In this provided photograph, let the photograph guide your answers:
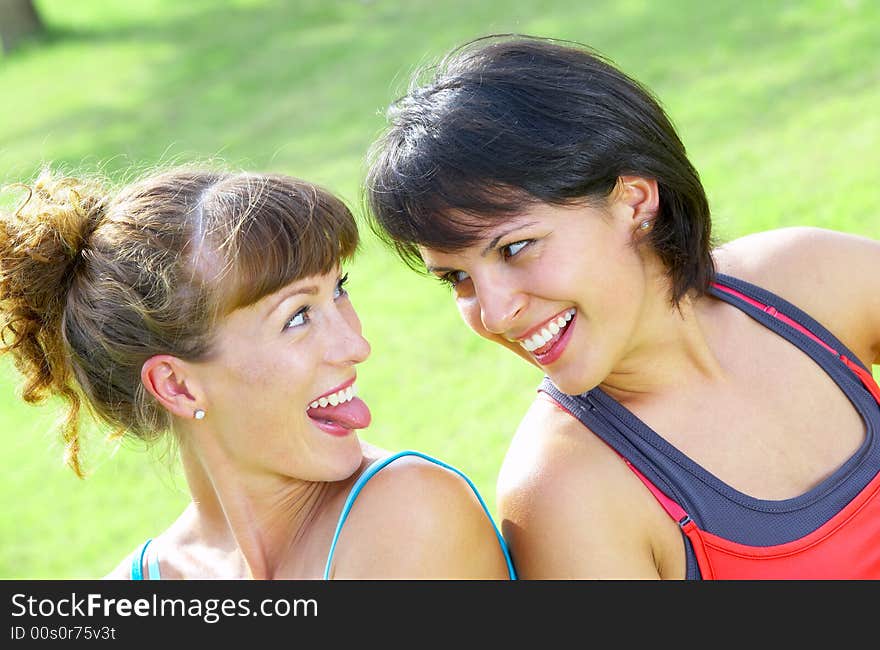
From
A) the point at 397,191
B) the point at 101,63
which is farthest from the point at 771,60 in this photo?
the point at 101,63

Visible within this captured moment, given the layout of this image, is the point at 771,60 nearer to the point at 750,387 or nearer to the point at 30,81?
the point at 750,387

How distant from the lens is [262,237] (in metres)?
2.71

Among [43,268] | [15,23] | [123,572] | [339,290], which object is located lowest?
[15,23]

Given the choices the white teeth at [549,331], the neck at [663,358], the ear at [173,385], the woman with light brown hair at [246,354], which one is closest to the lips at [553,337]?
the white teeth at [549,331]

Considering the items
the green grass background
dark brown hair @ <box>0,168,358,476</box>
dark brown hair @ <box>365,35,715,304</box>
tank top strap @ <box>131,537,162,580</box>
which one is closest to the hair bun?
dark brown hair @ <box>0,168,358,476</box>

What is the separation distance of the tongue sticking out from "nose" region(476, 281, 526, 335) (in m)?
0.37

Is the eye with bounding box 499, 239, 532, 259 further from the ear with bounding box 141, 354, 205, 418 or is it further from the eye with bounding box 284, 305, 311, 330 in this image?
the ear with bounding box 141, 354, 205, 418

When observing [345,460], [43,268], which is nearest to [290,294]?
[345,460]

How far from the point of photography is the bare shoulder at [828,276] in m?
3.03

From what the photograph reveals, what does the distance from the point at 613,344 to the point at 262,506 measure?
92 cm

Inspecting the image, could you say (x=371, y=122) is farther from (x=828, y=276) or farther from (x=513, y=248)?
(x=513, y=248)

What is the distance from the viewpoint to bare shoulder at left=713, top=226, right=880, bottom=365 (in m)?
3.03

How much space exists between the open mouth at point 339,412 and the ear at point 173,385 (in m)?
0.27
